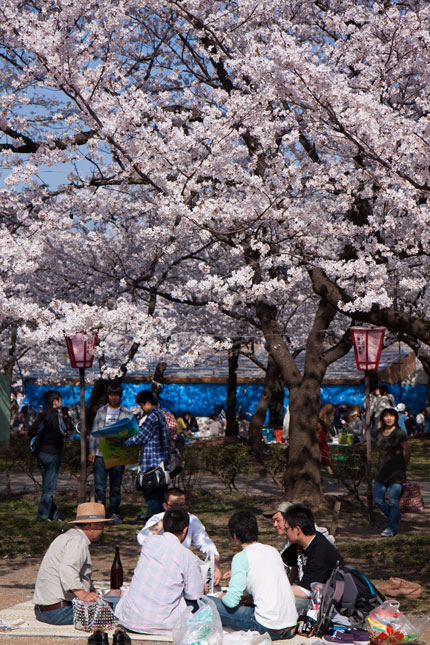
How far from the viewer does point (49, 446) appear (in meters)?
10.9

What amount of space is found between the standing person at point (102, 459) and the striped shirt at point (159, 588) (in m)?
4.86

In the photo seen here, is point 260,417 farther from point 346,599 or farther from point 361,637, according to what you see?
point 361,637

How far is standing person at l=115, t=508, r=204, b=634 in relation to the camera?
5.80 meters

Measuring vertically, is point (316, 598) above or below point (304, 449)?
below

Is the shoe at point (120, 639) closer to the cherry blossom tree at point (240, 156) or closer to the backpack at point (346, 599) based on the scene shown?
the backpack at point (346, 599)

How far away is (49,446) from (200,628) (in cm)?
602

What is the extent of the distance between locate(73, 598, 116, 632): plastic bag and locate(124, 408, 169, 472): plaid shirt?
379 centimetres

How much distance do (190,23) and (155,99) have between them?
58.4 inches

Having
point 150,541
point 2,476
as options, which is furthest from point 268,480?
point 150,541

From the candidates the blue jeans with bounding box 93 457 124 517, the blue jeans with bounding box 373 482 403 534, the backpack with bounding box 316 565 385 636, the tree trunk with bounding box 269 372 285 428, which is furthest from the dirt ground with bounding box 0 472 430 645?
the tree trunk with bounding box 269 372 285 428

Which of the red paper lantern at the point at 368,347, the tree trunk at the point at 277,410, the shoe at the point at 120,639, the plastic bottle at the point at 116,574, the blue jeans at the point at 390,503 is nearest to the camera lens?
the shoe at the point at 120,639

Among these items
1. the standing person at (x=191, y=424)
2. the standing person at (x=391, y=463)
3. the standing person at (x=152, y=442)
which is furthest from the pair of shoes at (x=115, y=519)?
the standing person at (x=191, y=424)

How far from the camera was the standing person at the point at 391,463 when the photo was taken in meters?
10.1

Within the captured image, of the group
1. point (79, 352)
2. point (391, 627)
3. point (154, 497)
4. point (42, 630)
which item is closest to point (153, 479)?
point (154, 497)
